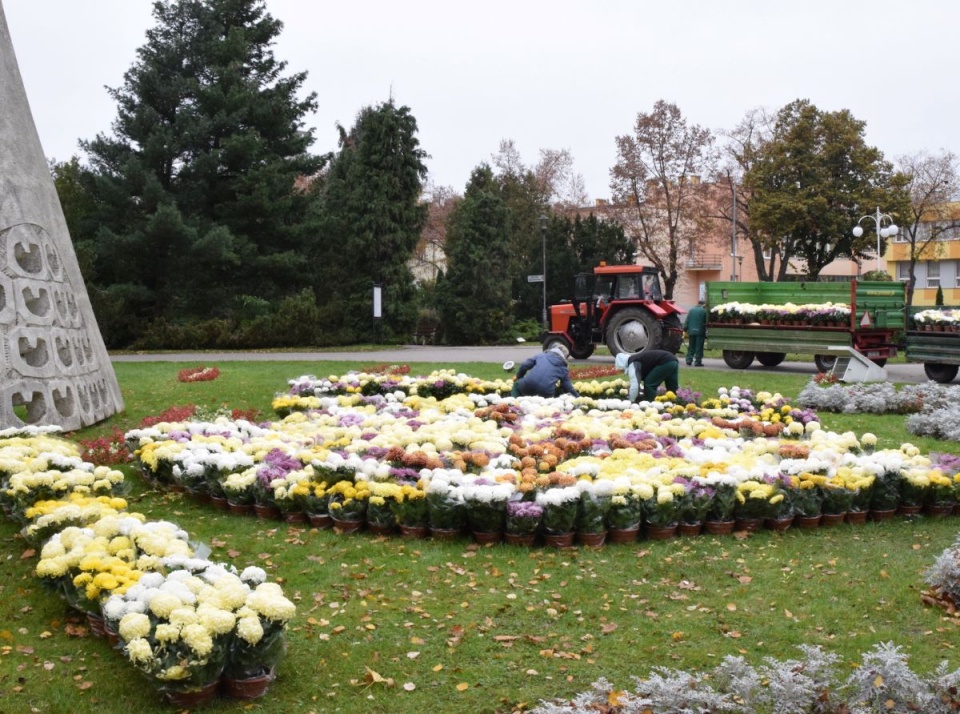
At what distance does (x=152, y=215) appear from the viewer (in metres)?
32.5

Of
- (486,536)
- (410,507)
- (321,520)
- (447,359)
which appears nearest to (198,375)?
(447,359)

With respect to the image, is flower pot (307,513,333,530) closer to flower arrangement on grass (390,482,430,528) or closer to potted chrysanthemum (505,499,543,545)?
flower arrangement on grass (390,482,430,528)

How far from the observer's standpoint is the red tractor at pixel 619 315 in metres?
21.8

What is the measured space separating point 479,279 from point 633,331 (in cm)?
1822

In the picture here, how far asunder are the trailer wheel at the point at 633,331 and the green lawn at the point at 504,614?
13.6m

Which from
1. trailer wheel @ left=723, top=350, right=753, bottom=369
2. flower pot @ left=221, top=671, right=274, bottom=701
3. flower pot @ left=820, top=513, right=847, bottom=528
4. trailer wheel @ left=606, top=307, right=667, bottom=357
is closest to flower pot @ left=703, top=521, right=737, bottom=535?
flower pot @ left=820, top=513, right=847, bottom=528

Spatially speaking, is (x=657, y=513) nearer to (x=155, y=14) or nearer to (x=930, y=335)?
(x=930, y=335)

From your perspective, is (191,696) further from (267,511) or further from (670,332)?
(670,332)

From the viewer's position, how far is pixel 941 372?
19172 mm

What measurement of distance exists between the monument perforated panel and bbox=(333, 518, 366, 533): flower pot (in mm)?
4674

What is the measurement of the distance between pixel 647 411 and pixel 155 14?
107 feet

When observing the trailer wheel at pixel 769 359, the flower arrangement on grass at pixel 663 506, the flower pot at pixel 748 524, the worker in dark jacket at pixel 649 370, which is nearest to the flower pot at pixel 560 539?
the flower arrangement on grass at pixel 663 506

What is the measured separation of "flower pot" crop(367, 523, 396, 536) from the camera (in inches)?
297

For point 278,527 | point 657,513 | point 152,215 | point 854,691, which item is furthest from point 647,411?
point 152,215
